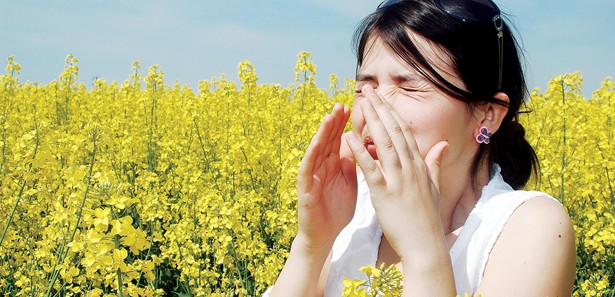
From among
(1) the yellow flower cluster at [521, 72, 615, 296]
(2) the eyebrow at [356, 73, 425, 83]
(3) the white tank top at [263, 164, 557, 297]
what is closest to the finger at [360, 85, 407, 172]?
(2) the eyebrow at [356, 73, 425, 83]

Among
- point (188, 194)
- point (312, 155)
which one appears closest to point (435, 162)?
point (312, 155)

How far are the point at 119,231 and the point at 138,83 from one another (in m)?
6.04

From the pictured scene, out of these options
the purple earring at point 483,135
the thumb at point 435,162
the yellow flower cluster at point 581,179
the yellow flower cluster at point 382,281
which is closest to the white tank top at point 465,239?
the purple earring at point 483,135

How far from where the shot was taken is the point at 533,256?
1.20 metres

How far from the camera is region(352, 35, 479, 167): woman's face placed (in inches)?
51.8

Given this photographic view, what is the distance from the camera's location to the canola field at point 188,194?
1.91 metres

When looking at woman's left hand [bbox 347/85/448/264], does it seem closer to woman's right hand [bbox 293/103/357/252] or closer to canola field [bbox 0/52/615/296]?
woman's right hand [bbox 293/103/357/252]

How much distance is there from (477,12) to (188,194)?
7.73ft

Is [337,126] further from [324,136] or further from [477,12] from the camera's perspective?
[477,12]

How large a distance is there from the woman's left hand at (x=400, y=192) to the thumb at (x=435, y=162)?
53mm

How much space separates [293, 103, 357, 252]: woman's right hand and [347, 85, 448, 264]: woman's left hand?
181 mm

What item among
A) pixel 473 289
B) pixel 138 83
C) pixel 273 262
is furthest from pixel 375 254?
pixel 138 83

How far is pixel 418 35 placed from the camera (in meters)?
1.39

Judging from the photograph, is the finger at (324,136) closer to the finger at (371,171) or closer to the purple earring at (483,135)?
the finger at (371,171)
